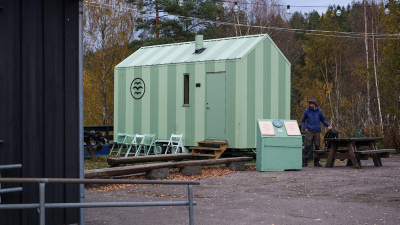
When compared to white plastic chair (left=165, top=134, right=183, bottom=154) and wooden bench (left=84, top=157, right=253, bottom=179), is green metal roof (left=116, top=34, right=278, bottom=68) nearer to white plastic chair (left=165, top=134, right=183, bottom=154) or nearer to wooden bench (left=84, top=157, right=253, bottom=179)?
white plastic chair (left=165, top=134, right=183, bottom=154)

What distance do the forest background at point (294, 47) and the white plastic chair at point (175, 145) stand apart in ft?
28.3

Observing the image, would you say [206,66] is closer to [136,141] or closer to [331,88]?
[136,141]

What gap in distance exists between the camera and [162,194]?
10.7 meters

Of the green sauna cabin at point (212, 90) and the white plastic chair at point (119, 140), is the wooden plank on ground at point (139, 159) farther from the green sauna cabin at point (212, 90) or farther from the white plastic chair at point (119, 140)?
the white plastic chair at point (119, 140)

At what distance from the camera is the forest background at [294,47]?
105 ft

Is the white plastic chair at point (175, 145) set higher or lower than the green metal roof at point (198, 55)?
lower

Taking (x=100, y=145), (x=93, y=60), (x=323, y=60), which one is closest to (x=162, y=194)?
(x=100, y=145)

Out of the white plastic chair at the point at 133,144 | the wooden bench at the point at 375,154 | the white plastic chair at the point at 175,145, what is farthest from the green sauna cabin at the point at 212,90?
the wooden bench at the point at 375,154

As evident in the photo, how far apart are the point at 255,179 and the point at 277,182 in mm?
718

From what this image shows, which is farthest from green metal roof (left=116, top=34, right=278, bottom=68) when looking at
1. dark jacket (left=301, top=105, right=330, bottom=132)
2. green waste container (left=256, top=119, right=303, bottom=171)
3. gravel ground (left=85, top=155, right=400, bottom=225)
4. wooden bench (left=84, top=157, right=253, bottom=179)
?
gravel ground (left=85, top=155, right=400, bottom=225)

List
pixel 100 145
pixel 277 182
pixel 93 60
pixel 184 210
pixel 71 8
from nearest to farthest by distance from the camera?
1. pixel 71 8
2. pixel 184 210
3. pixel 277 182
4. pixel 100 145
5. pixel 93 60

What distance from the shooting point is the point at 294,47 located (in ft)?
147

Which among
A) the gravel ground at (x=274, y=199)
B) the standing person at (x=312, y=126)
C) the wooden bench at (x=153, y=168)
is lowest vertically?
the gravel ground at (x=274, y=199)

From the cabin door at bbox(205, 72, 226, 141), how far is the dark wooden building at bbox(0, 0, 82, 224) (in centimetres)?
1098
